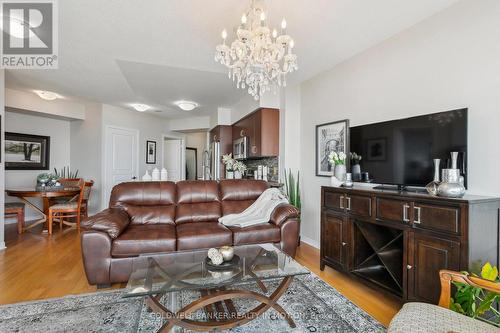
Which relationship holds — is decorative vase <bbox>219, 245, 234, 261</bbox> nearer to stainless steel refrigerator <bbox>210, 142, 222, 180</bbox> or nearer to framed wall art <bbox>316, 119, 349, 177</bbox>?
framed wall art <bbox>316, 119, 349, 177</bbox>

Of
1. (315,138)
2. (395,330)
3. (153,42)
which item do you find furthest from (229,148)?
(395,330)

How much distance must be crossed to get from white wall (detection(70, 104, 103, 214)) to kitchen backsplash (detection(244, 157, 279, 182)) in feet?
11.1

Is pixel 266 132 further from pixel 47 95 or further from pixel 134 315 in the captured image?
pixel 47 95

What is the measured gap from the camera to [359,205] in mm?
2379

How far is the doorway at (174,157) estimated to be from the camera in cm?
792

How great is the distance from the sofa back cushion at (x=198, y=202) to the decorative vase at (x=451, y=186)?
2289 millimetres

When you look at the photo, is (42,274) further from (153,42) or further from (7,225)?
(7,225)

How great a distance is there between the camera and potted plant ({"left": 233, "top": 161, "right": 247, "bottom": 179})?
5148 millimetres

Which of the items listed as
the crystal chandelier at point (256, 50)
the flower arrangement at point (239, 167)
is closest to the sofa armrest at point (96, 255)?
the crystal chandelier at point (256, 50)

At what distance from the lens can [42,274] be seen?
2.64m

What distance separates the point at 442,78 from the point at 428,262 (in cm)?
155

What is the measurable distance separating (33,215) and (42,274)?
357cm

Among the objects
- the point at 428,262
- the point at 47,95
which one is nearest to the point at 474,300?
the point at 428,262

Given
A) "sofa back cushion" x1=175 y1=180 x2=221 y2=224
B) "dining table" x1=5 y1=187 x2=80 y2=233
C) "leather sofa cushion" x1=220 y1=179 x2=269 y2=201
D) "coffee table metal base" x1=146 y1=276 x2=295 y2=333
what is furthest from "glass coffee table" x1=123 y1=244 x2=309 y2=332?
"dining table" x1=5 y1=187 x2=80 y2=233
